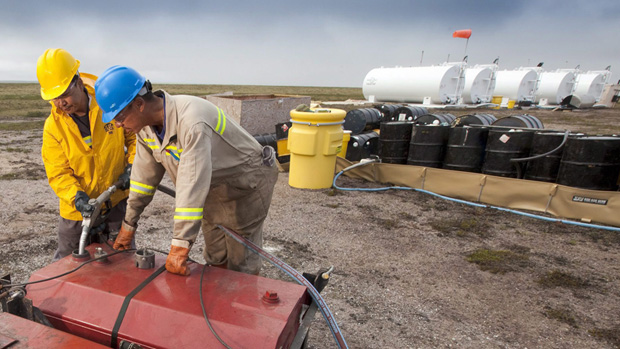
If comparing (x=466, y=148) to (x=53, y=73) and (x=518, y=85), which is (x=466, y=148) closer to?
(x=53, y=73)

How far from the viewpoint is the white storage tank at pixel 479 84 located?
23.8 meters

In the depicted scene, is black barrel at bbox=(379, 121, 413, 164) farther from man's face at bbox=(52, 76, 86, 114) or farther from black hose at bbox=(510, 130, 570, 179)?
man's face at bbox=(52, 76, 86, 114)

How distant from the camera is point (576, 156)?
17.2 ft

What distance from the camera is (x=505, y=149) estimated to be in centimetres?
587

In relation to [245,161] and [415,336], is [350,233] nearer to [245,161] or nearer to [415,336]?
[415,336]

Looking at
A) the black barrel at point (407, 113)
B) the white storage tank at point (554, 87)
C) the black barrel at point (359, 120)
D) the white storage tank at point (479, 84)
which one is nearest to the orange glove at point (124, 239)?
the black barrel at point (359, 120)

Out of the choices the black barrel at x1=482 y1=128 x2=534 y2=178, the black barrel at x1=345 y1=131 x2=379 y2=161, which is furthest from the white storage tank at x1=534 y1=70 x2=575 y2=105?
the black barrel at x1=482 y1=128 x2=534 y2=178

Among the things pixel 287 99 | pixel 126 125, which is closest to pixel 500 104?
pixel 287 99

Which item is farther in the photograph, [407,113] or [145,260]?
[407,113]

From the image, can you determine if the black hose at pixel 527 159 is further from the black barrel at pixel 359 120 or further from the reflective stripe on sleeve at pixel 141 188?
the reflective stripe on sleeve at pixel 141 188

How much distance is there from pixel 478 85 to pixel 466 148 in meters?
20.8

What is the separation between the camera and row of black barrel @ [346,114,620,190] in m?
5.17

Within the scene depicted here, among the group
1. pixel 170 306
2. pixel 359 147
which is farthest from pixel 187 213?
pixel 359 147

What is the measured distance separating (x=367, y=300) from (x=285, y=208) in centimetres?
254
